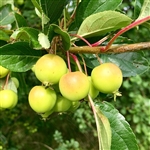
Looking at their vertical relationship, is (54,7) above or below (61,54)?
above

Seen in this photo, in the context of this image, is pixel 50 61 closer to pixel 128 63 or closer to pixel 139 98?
pixel 128 63

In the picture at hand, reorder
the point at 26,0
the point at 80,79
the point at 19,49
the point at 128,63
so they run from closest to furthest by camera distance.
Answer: the point at 80,79, the point at 19,49, the point at 128,63, the point at 26,0

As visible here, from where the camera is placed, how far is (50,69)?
70 centimetres

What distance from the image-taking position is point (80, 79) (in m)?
0.70

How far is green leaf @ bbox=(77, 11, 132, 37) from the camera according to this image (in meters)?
0.70

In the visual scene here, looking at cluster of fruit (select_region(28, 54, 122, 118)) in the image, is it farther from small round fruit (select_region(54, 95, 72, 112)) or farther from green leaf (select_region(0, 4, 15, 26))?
green leaf (select_region(0, 4, 15, 26))

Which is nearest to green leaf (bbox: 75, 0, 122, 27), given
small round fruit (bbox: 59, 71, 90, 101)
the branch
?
the branch

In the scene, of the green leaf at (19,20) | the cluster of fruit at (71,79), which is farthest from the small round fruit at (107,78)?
the green leaf at (19,20)

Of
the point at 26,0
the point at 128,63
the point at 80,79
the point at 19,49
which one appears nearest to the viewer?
the point at 80,79

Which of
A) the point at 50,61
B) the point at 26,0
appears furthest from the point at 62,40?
the point at 26,0

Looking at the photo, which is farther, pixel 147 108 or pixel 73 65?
pixel 147 108

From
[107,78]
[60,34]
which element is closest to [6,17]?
[60,34]

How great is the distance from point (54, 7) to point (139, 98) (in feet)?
5.21

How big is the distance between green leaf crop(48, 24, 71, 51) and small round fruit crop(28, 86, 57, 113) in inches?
5.1
